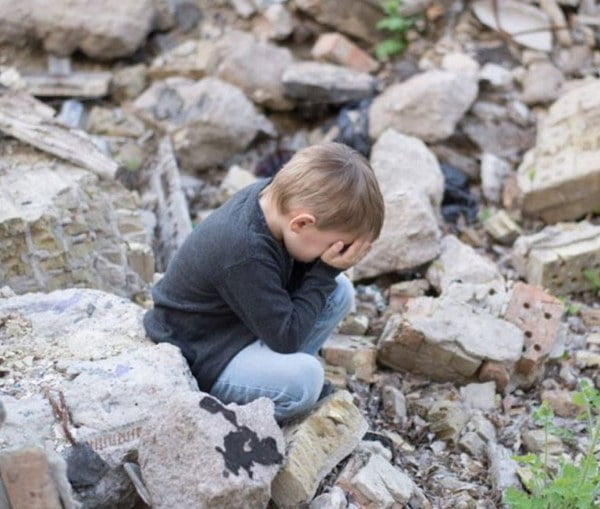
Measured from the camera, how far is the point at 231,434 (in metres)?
2.51

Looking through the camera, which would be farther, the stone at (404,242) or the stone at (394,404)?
the stone at (404,242)

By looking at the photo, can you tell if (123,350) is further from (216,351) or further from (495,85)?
(495,85)

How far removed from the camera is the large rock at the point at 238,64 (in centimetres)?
602

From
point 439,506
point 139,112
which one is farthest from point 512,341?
point 139,112

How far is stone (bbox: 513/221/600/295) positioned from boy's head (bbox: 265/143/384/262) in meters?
1.90

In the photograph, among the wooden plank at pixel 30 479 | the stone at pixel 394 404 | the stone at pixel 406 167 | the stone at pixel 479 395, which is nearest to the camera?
the wooden plank at pixel 30 479

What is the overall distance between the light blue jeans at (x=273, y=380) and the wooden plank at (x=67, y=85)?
373 centimetres

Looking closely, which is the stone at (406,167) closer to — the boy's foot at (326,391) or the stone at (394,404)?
the stone at (394,404)

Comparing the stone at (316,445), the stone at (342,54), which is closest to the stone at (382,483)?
the stone at (316,445)

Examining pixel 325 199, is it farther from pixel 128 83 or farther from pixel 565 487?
pixel 128 83

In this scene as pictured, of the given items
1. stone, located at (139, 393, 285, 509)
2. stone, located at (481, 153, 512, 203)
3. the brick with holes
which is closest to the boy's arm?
stone, located at (139, 393, 285, 509)

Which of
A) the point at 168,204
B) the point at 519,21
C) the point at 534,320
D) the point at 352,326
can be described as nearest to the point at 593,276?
the point at 534,320

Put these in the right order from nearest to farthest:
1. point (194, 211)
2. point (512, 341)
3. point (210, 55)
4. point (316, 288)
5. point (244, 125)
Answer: point (316, 288) → point (512, 341) → point (194, 211) → point (244, 125) → point (210, 55)

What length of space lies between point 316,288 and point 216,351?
17.2 inches
